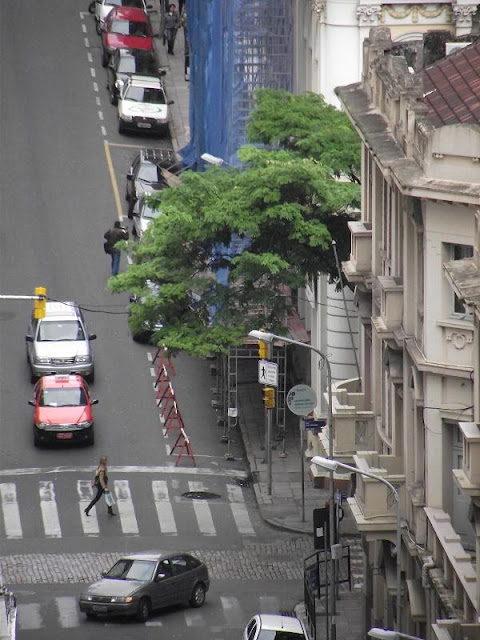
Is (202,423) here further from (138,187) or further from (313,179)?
(138,187)

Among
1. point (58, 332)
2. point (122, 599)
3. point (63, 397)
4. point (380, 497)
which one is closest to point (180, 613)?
point (122, 599)

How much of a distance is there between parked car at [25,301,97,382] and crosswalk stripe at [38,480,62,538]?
320 inches

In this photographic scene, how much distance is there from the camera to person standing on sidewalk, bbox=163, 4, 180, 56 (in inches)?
4232

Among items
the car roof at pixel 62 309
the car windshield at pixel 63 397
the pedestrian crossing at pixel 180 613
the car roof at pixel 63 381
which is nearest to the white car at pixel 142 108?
the car roof at pixel 62 309

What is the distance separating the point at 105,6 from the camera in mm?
108625

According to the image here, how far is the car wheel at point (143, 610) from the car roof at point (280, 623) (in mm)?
5355

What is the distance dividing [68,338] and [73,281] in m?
7.77

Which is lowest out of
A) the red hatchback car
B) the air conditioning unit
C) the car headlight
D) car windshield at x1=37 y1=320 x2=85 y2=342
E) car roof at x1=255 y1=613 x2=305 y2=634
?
the car headlight

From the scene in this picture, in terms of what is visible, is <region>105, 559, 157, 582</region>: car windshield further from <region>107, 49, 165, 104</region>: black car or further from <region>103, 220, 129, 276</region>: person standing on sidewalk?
<region>107, 49, 165, 104</region>: black car

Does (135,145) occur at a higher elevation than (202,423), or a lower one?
higher

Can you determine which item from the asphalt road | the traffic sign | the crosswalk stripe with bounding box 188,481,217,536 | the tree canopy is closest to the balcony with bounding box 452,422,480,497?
the asphalt road

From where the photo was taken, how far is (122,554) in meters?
61.6

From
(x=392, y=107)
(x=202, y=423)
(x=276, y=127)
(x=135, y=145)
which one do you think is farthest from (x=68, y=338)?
(x=392, y=107)

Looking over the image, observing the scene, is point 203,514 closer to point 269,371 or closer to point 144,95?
point 269,371
